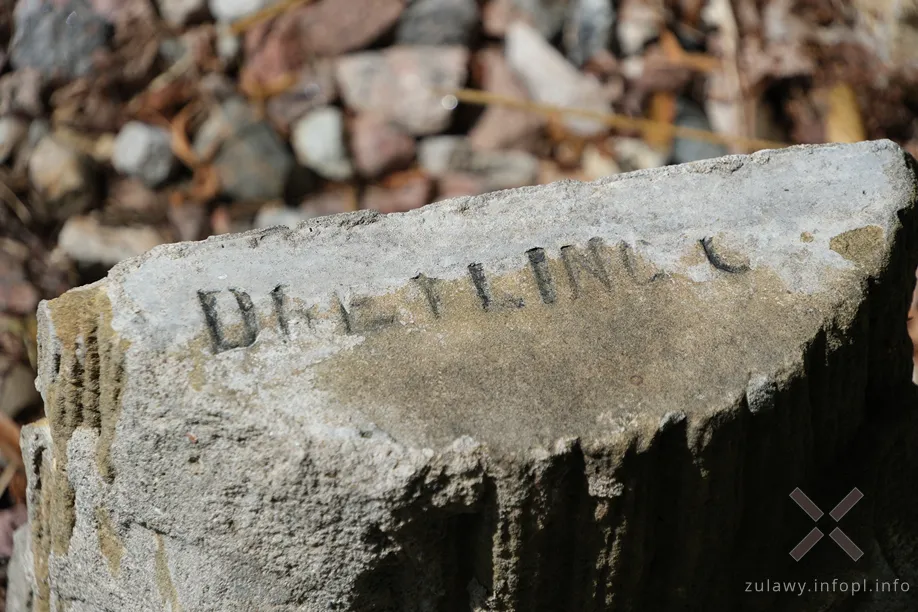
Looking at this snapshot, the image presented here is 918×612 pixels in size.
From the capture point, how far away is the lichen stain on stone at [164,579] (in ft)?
3.38

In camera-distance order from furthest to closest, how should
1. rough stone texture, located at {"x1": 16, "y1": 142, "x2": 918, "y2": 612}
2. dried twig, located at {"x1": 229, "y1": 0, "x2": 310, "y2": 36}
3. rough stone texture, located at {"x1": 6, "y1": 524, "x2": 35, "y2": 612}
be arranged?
dried twig, located at {"x1": 229, "y1": 0, "x2": 310, "y2": 36}, rough stone texture, located at {"x1": 6, "y1": 524, "x2": 35, "y2": 612}, rough stone texture, located at {"x1": 16, "y1": 142, "x2": 918, "y2": 612}

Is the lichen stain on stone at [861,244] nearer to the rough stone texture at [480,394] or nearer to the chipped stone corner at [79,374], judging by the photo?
the rough stone texture at [480,394]

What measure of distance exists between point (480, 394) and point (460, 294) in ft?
0.41

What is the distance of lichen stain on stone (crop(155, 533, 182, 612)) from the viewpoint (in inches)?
40.5

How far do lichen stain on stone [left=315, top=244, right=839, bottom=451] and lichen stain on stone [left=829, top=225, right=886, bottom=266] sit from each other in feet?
0.24

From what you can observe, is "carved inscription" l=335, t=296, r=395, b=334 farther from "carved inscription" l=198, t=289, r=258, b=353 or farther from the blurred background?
the blurred background

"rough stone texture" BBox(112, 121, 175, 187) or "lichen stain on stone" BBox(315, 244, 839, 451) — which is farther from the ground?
"rough stone texture" BBox(112, 121, 175, 187)

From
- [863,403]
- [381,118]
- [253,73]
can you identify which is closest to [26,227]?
[253,73]

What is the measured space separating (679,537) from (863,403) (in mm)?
305

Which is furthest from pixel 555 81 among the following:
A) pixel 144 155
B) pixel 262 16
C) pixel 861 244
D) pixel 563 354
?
pixel 563 354

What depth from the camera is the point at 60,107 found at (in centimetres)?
244

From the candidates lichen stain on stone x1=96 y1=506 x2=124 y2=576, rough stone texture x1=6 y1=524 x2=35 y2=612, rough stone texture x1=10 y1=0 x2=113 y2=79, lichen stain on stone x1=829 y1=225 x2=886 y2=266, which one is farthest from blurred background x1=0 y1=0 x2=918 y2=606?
lichen stain on stone x1=96 y1=506 x2=124 y2=576

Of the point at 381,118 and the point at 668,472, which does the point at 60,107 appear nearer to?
the point at 381,118

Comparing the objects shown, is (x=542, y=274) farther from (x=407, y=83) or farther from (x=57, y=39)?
(x=57, y=39)
